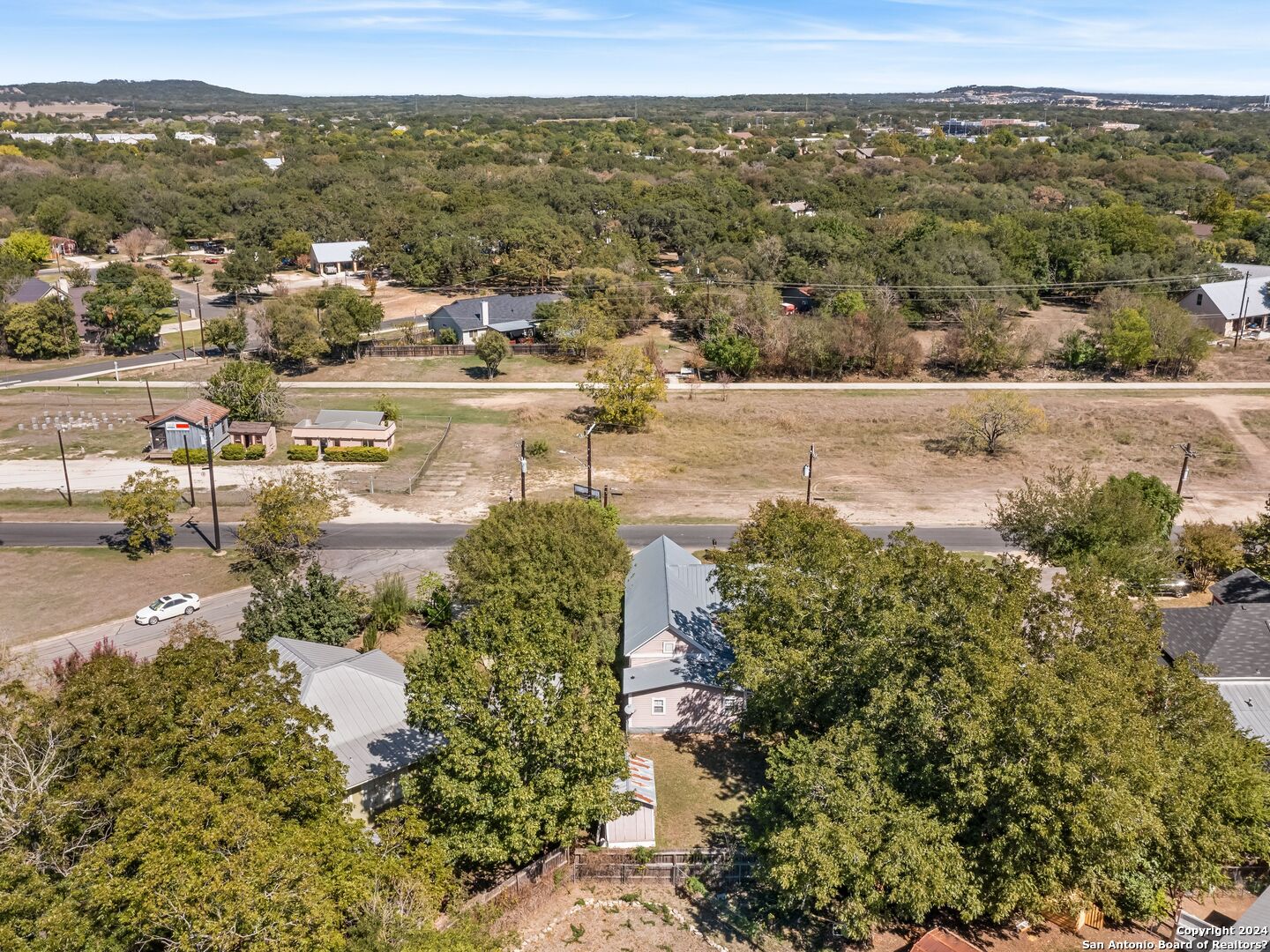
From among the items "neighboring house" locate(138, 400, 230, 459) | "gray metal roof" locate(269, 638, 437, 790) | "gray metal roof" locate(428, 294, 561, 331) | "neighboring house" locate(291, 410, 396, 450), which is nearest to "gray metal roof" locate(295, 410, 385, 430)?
"neighboring house" locate(291, 410, 396, 450)

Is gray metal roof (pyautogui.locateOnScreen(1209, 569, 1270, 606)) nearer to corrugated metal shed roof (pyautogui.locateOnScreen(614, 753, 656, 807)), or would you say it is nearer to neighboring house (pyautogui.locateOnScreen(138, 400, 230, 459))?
corrugated metal shed roof (pyautogui.locateOnScreen(614, 753, 656, 807))

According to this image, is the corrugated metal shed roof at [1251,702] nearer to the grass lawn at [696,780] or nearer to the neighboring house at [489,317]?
the grass lawn at [696,780]

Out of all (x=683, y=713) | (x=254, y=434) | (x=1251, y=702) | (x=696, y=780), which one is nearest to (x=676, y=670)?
(x=683, y=713)

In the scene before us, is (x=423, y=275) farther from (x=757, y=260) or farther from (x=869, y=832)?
(x=869, y=832)

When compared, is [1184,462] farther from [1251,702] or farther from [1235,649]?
[1251,702]

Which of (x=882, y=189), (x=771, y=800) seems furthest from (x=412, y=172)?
(x=771, y=800)

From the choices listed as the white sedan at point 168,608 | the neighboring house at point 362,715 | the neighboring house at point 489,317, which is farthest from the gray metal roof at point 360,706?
the neighboring house at point 489,317

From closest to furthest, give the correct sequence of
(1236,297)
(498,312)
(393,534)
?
(393,534)
(498,312)
(1236,297)
